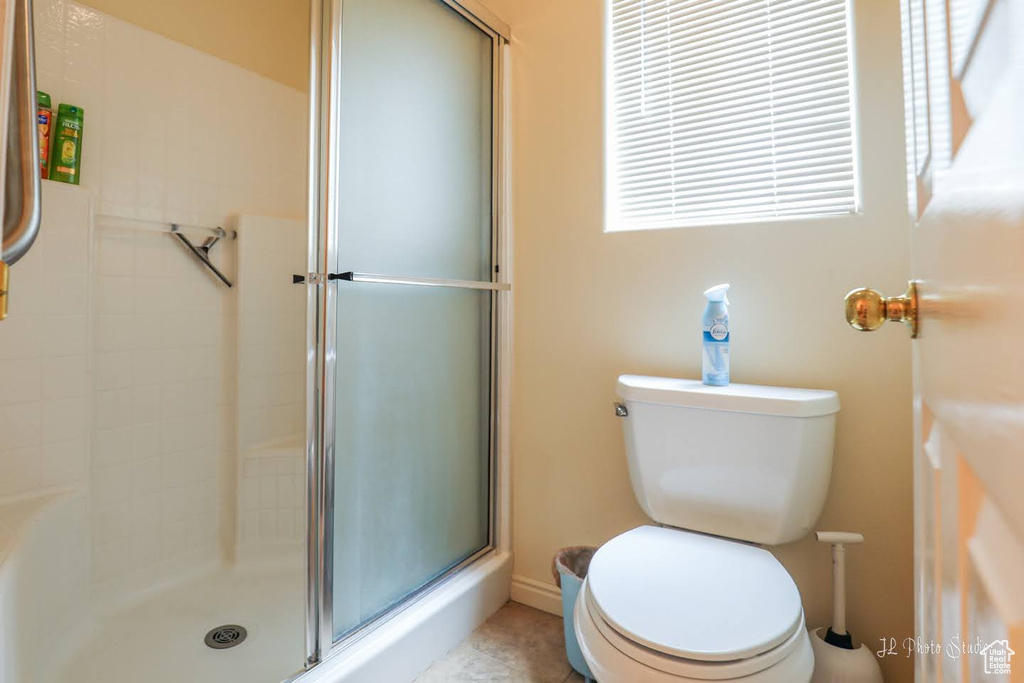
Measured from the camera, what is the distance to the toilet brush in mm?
1107

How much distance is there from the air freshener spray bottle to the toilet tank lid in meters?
0.03

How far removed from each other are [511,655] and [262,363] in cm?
132

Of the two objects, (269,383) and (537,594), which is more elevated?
(269,383)

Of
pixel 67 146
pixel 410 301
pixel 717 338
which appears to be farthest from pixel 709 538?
pixel 67 146

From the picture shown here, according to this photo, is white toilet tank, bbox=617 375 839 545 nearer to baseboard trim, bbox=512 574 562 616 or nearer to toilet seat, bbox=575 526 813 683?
toilet seat, bbox=575 526 813 683

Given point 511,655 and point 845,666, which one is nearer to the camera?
point 845,666

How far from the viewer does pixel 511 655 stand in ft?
4.76

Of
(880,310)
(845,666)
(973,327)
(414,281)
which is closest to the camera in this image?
(973,327)

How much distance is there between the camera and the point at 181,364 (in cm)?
177

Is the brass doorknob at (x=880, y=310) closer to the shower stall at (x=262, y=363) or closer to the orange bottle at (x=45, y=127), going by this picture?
the shower stall at (x=262, y=363)

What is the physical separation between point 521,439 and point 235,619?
105 centimetres

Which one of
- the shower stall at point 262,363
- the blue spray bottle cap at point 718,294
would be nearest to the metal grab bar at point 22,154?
the shower stall at point 262,363

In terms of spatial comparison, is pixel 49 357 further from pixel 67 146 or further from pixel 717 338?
pixel 717 338

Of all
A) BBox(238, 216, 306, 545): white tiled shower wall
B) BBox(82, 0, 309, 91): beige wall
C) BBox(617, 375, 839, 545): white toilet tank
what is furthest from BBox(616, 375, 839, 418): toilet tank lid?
BBox(82, 0, 309, 91): beige wall
